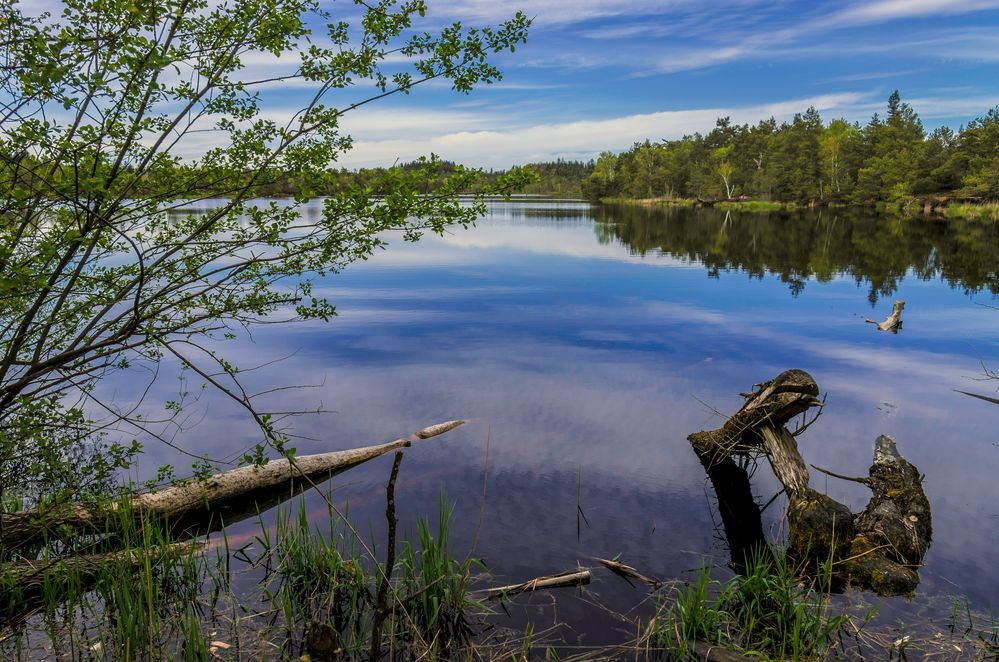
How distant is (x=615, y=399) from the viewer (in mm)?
21672

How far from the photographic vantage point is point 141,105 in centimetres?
639

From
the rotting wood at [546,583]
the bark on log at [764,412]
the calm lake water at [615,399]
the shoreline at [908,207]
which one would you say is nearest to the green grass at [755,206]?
the shoreline at [908,207]

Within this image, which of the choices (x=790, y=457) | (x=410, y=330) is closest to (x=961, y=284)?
(x=410, y=330)

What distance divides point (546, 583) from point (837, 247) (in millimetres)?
69882

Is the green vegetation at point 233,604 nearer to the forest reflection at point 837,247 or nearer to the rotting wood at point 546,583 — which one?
the rotting wood at point 546,583

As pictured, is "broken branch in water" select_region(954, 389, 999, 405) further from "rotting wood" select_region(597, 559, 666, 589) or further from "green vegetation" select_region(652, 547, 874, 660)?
"rotting wood" select_region(597, 559, 666, 589)

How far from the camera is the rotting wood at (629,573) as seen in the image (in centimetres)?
1031

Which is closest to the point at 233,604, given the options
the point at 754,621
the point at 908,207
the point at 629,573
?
the point at 629,573

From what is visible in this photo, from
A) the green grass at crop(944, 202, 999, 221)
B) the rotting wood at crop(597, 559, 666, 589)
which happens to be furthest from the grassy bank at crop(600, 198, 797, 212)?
the rotting wood at crop(597, 559, 666, 589)

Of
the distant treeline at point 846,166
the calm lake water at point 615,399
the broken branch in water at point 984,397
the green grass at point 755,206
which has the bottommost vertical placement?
the broken branch in water at point 984,397

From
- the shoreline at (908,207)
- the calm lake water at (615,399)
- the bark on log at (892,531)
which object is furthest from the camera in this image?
the shoreline at (908,207)

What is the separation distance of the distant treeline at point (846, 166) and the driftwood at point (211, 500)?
12811cm

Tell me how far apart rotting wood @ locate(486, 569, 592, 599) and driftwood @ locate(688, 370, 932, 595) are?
10.5ft

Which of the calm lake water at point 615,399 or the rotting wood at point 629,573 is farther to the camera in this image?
the calm lake water at point 615,399
